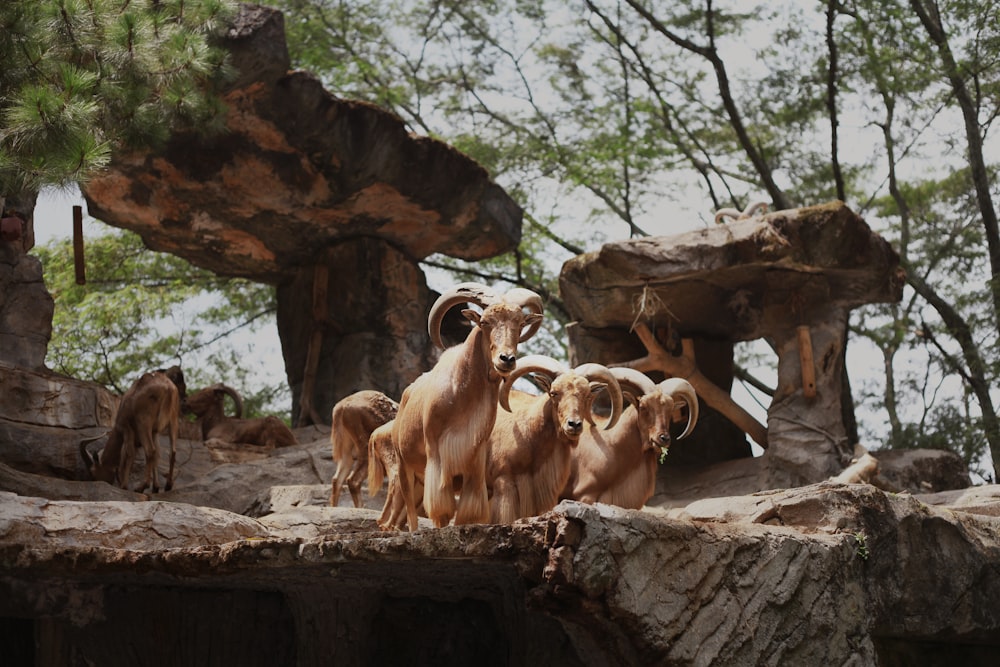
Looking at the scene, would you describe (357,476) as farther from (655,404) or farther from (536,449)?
(536,449)

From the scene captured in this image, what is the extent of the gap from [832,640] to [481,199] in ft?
40.2

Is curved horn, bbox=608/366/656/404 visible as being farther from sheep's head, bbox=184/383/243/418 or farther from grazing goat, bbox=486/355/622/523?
sheep's head, bbox=184/383/243/418

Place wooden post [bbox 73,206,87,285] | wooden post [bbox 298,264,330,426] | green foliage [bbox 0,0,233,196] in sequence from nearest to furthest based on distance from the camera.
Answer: green foliage [bbox 0,0,233,196] < wooden post [bbox 73,206,87,285] < wooden post [bbox 298,264,330,426]

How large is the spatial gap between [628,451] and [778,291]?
598 centimetres

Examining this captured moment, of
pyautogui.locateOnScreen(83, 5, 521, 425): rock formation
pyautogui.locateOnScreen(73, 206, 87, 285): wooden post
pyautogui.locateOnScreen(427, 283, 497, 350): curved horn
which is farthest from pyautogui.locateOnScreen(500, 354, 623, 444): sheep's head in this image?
pyautogui.locateOnScreen(83, 5, 521, 425): rock formation

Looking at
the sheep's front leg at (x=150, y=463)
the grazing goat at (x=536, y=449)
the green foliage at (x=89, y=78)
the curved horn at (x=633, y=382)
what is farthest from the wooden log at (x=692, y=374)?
the grazing goat at (x=536, y=449)

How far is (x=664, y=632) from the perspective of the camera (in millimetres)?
5180

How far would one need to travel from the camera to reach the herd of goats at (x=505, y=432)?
7.26 meters

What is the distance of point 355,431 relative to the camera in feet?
37.5

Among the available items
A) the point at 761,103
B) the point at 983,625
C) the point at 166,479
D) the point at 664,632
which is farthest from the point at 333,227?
the point at 664,632

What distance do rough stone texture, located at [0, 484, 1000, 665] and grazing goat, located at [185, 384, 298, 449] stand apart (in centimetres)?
772

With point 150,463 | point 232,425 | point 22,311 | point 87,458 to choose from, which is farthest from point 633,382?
point 232,425

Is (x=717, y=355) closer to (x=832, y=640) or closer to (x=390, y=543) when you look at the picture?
(x=832, y=640)

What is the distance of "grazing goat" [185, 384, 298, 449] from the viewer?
16156mm
